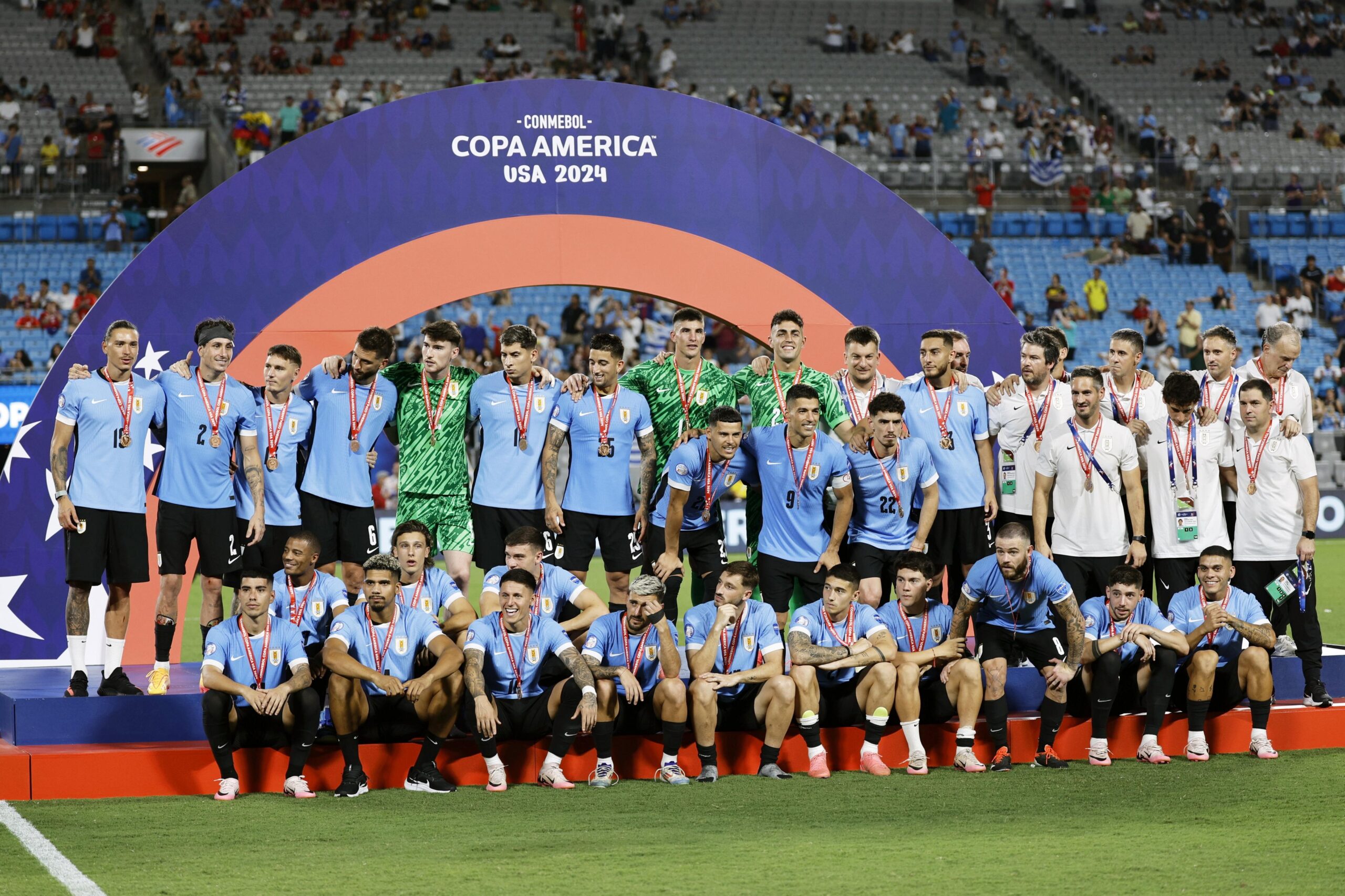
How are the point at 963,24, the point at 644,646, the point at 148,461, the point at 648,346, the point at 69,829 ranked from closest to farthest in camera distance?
the point at 69,829 → the point at 644,646 → the point at 148,461 → the point at 648,346 → the point at 963,24

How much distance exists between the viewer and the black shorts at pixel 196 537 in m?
7.99

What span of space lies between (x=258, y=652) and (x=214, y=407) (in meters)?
1.47

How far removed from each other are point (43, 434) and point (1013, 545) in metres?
5.48

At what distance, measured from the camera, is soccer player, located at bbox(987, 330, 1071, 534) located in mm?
8781

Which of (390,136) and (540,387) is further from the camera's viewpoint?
(390,136)

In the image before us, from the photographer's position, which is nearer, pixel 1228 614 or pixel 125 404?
pixel 125 404

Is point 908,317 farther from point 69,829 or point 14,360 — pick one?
point 14,360

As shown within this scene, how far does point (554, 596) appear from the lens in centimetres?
787

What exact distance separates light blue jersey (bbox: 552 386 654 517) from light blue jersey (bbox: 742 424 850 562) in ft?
2.21

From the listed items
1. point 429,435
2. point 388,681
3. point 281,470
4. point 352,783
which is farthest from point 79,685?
point 429,435

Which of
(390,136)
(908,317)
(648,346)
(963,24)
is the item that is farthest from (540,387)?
(963,24)

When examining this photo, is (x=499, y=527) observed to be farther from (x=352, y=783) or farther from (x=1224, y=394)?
(x=1224, y=394)

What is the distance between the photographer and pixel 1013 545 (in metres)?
7.69

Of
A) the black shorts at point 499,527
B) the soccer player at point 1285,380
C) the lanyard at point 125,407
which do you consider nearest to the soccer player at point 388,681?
the black shorts at point 499,527
